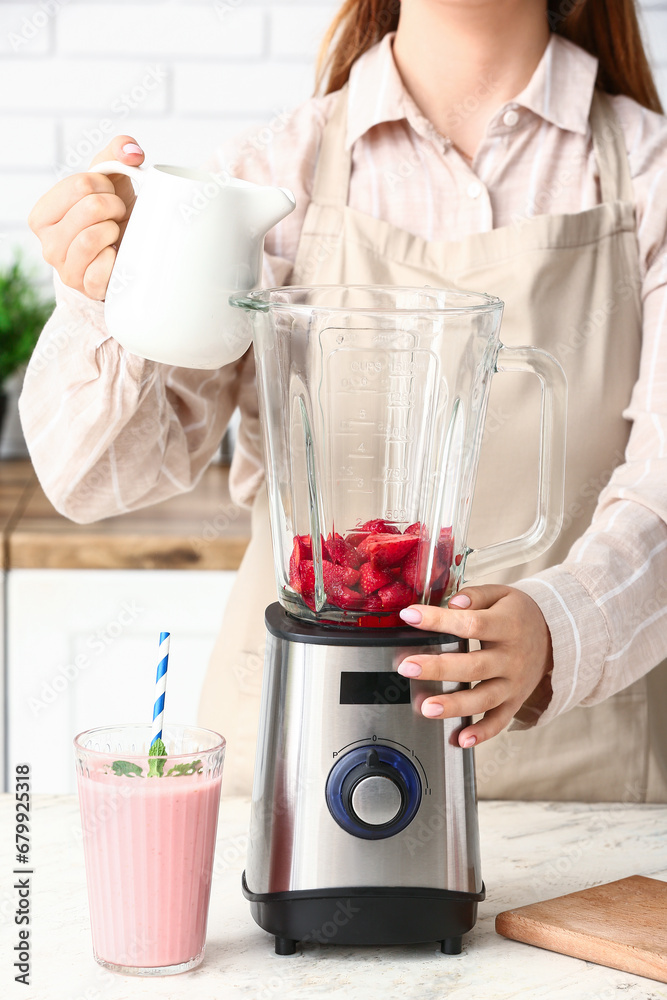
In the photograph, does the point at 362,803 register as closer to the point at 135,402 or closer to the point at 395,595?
the point at 395,595

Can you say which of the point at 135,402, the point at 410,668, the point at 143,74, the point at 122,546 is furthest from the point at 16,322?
the point at 410,668

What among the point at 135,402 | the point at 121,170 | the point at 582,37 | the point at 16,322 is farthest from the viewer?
the point at 16,322

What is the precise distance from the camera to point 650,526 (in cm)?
79

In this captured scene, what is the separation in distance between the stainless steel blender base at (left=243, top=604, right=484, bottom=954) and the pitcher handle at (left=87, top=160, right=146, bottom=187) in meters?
0.29

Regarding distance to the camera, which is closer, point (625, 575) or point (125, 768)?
point (125, 768)

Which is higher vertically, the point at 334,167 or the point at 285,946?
the point at 334,167

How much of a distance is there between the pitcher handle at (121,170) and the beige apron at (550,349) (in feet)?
1.00

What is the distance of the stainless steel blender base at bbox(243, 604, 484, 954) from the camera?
587mm

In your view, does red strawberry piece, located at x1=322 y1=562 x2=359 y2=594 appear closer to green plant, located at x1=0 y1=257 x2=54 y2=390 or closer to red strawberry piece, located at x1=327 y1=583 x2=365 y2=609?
red strawberry piece, located at x1=327 y1=583 x2=365 y2=609

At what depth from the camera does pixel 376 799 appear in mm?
586

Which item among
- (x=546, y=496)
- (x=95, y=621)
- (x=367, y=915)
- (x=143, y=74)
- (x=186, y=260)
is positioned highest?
(x=143, y=74)

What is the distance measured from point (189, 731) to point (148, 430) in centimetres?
35

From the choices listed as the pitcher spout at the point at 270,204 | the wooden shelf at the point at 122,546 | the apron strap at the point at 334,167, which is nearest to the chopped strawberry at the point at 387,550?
the pitcher spout at the point at 270,204

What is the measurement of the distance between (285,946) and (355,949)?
0.04 meters
